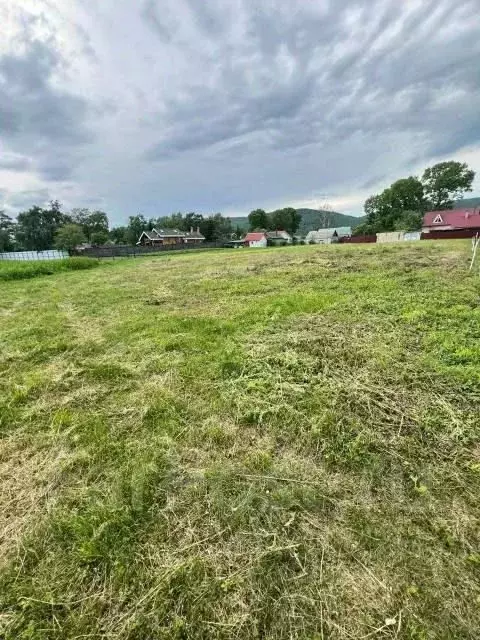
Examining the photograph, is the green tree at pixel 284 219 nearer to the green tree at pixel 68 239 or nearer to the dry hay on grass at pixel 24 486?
the green tree at pixel 68 239

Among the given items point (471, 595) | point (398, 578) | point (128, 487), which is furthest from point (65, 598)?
point (471, 595)

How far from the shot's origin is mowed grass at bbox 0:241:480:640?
4.12 ft

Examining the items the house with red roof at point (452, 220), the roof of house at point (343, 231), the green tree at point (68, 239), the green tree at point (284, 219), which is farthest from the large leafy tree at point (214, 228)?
the house with red roof at point (452, 220)

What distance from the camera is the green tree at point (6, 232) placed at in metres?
48.9

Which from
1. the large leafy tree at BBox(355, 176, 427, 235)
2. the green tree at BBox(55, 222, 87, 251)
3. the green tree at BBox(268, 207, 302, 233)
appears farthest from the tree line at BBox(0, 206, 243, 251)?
the large leafy tree at BBox(355, 176, 427, 235)

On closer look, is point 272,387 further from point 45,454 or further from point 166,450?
point 45,454

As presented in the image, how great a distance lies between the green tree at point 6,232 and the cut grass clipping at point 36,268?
43.8 metres

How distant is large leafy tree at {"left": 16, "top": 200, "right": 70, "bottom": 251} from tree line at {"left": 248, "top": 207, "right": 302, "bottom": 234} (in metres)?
44.2

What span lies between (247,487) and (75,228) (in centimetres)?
4208

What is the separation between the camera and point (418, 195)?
5584cm

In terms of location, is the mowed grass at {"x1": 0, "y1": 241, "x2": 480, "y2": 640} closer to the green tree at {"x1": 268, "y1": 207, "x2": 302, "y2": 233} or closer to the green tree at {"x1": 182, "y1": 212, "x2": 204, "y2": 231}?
the green tree at {"x1": 182, "y1": 212, "x2": 204, "y2": 231}

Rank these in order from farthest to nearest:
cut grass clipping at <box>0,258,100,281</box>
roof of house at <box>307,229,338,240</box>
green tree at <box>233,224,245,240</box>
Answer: green tree at <box>233,224,245,240</box> < roof of house at <box>307,229,338,240</box> < cut grass clipping at <box>0,258,100,281</box>

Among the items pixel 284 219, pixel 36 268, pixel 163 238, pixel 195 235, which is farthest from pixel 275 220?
pixel 36 268

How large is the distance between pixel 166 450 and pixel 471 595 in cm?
175
